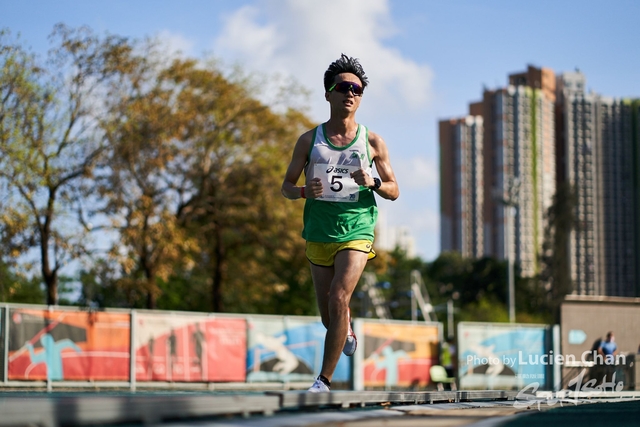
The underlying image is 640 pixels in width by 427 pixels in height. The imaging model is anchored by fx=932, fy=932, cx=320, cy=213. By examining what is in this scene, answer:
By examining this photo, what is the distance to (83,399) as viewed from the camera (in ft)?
10.0

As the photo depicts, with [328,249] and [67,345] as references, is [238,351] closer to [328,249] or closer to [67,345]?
[67,345]

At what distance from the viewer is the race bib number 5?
605cm

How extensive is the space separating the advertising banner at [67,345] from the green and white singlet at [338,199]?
544 inches

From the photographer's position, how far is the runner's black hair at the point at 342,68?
6.28 meters

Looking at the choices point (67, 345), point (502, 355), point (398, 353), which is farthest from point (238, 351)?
point (502, 355)

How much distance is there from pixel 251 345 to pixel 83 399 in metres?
19.5

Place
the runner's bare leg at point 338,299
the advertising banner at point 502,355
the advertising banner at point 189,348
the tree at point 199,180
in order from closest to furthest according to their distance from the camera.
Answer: the runner's bare leg at point 338,299, the advertising banner at point 189,348, the advertising banner at point 502,355, the tree at point 199,180

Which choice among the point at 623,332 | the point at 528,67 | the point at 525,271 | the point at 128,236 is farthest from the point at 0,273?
the point at 528,67

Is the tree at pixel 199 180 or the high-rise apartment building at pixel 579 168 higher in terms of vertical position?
the high-rise apartment building at pixel 579 168

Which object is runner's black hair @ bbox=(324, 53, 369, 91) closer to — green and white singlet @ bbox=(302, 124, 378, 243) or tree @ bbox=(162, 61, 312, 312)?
green and white singlet @ bbox=(302, 124, 378, 243)

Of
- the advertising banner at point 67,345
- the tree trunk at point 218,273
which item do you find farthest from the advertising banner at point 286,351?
the tree trunk at point 218,273

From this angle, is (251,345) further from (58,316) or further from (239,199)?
(239,199)

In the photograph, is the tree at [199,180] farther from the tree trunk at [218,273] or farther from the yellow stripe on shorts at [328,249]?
the yellow stripe on shorts at [328,249]

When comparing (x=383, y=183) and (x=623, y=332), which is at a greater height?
(x=383, y=183)
